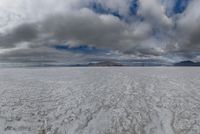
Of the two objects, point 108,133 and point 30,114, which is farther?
point 30,114

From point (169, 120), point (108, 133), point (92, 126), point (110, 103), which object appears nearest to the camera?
point (108, 133)

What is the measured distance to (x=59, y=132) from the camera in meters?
8.92

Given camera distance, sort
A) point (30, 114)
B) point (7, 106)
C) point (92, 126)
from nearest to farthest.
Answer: point (92, 126), point (30, 114), point (7, 106)

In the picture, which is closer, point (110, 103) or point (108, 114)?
point (108, 114)

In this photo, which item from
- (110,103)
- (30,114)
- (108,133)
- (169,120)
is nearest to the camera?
(108,133)

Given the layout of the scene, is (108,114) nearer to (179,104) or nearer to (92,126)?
(92,126)

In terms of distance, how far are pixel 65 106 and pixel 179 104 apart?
36.0 ft

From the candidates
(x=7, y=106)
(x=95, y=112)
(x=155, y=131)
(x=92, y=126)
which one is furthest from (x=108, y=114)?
(x=7, y=106)

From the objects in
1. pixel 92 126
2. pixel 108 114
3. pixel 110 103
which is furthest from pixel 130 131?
pixel 110 103

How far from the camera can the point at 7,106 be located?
545 inches

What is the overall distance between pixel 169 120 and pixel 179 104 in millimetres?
4781

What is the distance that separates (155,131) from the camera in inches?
349

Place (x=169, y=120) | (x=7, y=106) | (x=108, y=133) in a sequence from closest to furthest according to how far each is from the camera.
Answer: (x=108, y=133), (x=169, y=120), (x=7, y=106)

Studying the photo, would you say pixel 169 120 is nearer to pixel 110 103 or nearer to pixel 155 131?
pixel 155 131
